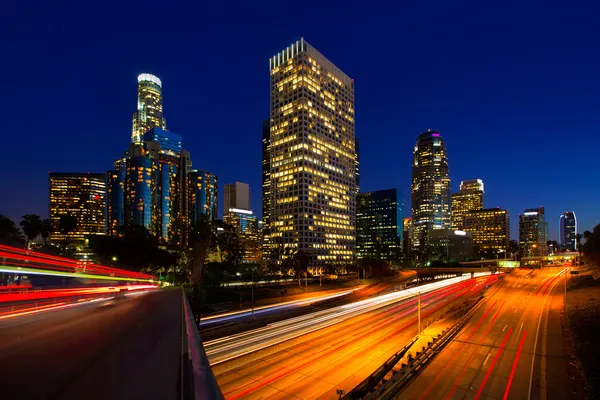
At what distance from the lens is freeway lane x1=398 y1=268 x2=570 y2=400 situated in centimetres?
2444

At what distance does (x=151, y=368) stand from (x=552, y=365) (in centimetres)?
3729

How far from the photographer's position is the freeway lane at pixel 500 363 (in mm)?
24438

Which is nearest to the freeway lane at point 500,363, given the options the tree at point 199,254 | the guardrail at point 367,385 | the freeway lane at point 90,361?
the guardrail at point 367,385

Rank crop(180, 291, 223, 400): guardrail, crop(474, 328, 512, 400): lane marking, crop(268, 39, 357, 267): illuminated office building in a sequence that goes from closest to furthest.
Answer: crop(180, 291, 223, 400): guardrail → crop(474, 328, 512, 400): lane marking → crop(268, 39, 357, 267): illuminated office building

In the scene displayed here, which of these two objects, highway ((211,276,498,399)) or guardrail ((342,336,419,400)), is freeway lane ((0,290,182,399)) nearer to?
guardrail ((342,336,419,400))

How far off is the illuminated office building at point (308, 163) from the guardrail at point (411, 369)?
12122 cm

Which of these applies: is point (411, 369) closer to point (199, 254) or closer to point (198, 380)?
point (198, 380)

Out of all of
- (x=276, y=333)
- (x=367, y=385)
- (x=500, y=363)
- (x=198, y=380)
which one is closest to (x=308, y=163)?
(x=276, y=333)

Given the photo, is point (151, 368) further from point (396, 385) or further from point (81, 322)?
point (396, 385)

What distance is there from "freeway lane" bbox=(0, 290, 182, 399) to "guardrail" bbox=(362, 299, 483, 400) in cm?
1511

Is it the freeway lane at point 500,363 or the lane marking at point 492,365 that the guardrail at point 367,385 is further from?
the lane marking at point 492,365

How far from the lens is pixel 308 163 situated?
551 feet

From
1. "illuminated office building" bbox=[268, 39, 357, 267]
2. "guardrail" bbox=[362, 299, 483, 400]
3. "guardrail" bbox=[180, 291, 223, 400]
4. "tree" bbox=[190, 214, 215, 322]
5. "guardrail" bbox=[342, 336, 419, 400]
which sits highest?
"illuminated office building" bbox=[268, 39, 357, 267]

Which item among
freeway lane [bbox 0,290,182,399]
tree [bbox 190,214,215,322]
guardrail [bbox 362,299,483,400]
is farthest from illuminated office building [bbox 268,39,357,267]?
freeway lane [bbox 0,290,182,399]
